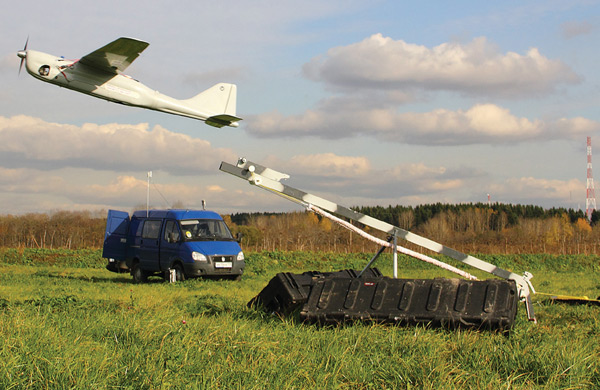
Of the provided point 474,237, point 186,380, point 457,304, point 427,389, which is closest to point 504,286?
point 457,304

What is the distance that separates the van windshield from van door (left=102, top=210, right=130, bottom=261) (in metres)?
2.83

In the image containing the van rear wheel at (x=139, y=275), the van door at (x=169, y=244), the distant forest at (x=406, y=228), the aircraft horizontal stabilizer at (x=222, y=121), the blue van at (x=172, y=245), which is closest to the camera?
the blue van at (x=172, y=245)

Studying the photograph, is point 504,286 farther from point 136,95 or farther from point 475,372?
point 136,95

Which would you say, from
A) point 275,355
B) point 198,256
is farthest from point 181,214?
point 275,355

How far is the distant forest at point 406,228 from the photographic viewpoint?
2069 inches

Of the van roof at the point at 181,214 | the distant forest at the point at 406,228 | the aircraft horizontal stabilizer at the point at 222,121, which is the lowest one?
the distant forest at the point at 406,228

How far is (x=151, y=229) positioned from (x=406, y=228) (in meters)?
86.1

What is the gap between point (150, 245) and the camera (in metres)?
19.5

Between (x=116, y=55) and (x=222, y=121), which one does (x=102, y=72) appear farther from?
(x=222, y=121)

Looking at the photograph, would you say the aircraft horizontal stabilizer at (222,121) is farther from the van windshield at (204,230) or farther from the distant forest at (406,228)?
the distant forest at (406,228)

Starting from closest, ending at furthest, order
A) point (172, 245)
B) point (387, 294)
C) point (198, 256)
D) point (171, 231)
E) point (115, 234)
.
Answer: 1. point (387, 294)
2. point (198, 256)
3. point (172, 245)
4. point (171, 231)
5. point (115, 234)

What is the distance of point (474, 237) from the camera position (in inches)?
3307

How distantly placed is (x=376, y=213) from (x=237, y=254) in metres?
95.9

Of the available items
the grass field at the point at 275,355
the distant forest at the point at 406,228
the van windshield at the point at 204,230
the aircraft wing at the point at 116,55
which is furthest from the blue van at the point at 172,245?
the distant forest at the point at 406,228
